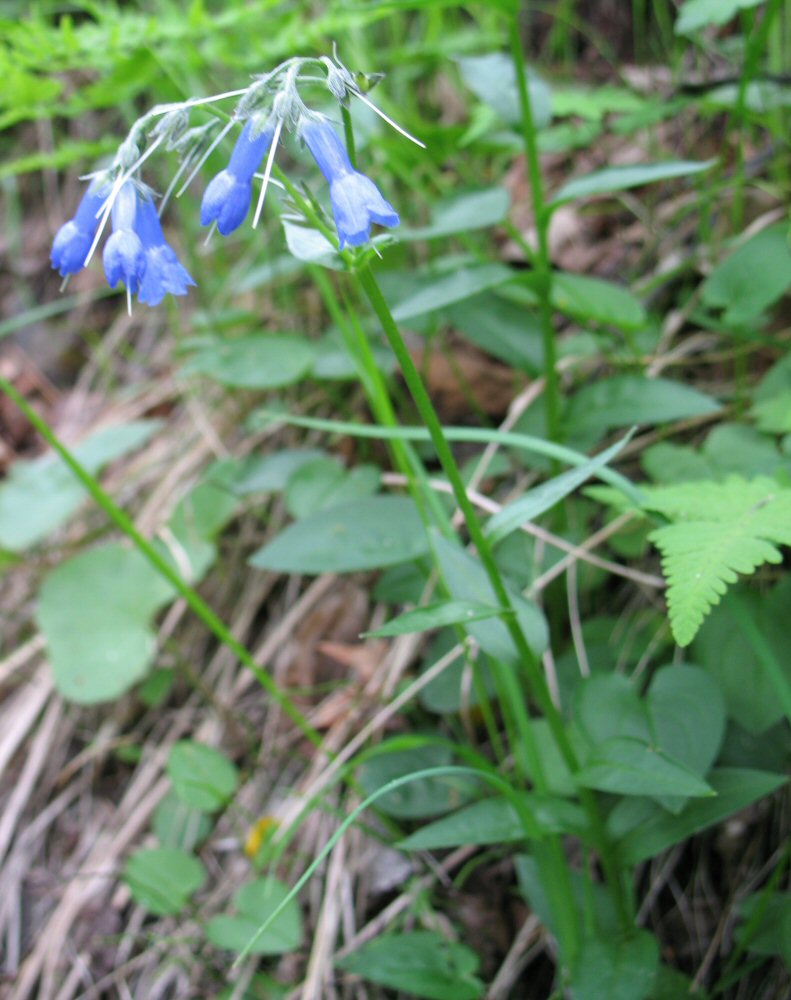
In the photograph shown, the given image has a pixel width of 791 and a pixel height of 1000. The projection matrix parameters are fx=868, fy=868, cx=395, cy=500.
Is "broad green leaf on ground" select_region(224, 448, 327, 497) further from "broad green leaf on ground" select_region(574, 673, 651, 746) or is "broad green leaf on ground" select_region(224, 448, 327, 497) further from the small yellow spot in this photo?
"broad green leaf on ground" select_region(574, 673, 651, 746)

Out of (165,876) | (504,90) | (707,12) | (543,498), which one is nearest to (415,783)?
(165,876)

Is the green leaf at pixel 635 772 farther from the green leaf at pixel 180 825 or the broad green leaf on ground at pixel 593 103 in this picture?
the broad green leaf on ground at pixel 593 103

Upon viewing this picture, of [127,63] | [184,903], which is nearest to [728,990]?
[184,903]

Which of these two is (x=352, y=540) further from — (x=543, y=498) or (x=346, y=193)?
(x=346, y=193)

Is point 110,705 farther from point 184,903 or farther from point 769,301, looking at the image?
point 769,301

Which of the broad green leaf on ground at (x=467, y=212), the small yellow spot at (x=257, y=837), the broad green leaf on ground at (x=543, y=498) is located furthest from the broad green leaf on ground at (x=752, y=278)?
the small yellow spot at (x=257, y=837)

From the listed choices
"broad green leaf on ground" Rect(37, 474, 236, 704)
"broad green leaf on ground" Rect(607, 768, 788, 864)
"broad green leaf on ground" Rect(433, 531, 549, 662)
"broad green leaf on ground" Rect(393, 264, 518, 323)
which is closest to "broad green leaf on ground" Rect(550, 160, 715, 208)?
"broad green leaf on ground" Rect(393, 264, 518, 323)
